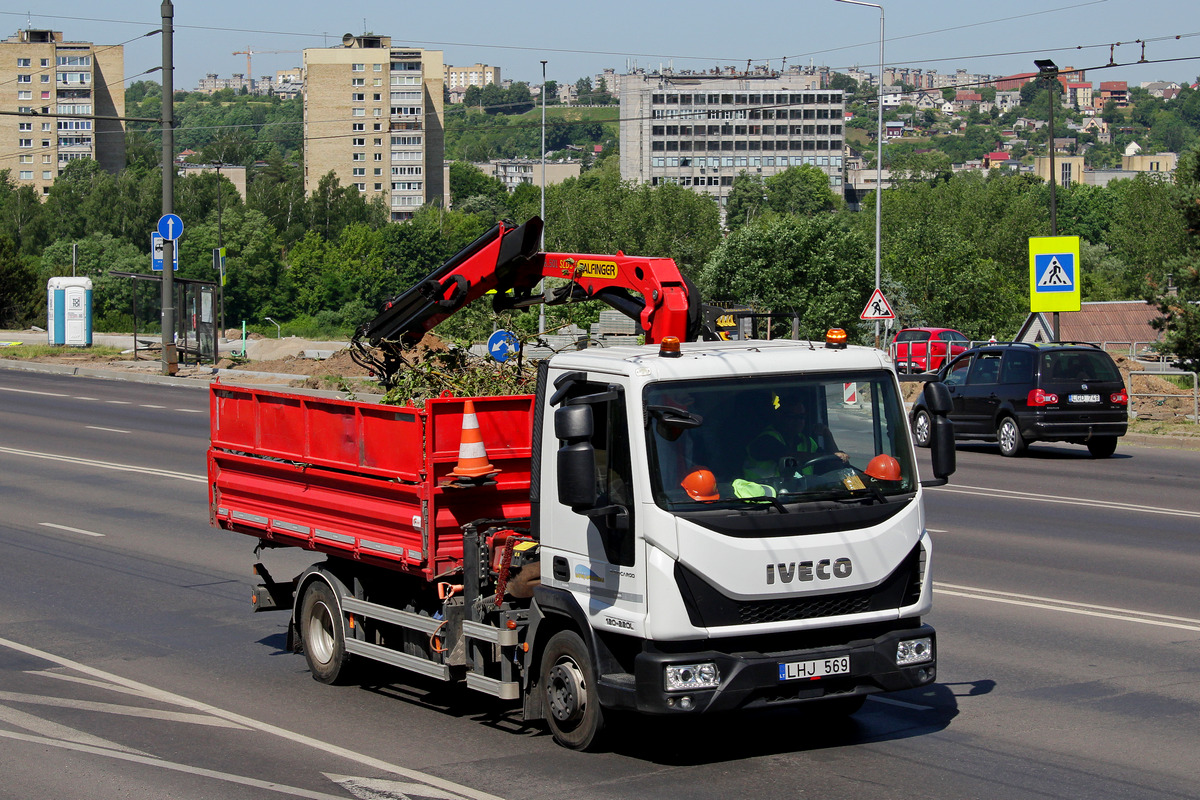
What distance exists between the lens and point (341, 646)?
8.35 metres

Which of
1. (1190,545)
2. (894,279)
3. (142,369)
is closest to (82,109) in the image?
(894,279)

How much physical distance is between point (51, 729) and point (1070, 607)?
7.19 metres

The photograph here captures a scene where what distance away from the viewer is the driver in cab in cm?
648

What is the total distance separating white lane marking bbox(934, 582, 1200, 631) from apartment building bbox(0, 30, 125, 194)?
186257 millimetres

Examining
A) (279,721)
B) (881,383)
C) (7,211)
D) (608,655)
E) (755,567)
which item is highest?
(7,211)

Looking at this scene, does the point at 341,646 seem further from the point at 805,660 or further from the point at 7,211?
the point at 7,211

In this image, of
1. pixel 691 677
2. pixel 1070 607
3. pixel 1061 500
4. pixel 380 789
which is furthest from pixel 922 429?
pixel 380 789

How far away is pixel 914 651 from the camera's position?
6660 mm

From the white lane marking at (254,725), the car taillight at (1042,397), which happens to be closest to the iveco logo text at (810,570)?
the white lane marking at (254,725)

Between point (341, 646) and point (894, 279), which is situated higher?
point (894, 279)

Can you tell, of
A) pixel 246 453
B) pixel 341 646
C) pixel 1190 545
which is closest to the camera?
pixel 341 646

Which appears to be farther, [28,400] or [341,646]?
[28,400]

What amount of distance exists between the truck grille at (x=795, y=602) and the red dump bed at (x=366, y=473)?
5.36 feet

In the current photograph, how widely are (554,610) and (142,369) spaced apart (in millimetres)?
37297
